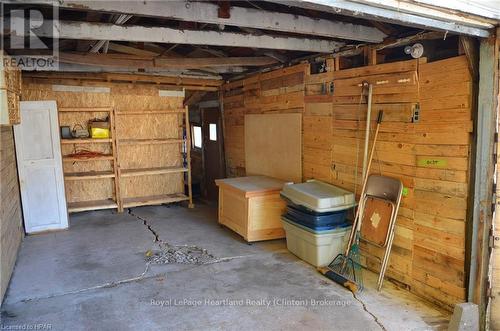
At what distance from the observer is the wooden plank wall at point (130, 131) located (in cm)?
626

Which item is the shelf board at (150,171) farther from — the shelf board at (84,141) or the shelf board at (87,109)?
the shelf board at (87,109)

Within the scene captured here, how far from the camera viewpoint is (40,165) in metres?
5.23

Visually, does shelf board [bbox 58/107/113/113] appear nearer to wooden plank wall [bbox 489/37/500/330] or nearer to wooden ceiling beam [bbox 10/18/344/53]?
wooden ceiling beam [bbox 10/18/344/53]

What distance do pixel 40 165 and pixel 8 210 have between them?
53.5 inches

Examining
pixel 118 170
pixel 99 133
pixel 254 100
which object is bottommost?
pixel 118 170

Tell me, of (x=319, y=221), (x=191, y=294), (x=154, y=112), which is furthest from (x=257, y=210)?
(x=154, y=112)

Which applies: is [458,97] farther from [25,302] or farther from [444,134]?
[25,302]

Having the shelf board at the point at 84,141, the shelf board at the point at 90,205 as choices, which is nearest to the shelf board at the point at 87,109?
the shelf board at the point at 84,141

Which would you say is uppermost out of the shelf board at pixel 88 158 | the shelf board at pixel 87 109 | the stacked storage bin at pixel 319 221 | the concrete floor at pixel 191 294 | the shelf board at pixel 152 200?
the shelf board at pixel 87 109

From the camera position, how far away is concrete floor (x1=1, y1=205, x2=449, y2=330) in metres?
2.99

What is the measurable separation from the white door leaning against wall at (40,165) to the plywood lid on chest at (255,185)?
2.35 metres

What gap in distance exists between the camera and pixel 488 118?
9.02 ft

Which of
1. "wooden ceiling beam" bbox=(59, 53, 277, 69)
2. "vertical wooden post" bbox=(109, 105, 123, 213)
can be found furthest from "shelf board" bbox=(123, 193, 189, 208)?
"wooden ceiling beam" bbox=(59, 53, 277, 69)

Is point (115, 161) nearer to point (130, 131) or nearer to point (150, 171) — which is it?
point (150, 171)
